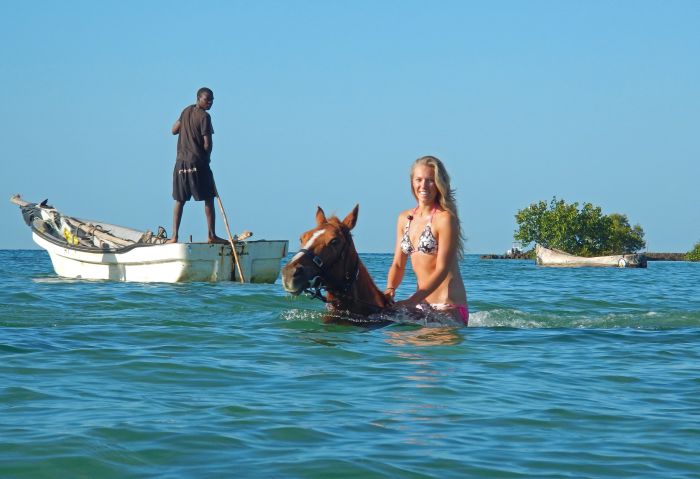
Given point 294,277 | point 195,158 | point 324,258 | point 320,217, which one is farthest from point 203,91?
point 294,277

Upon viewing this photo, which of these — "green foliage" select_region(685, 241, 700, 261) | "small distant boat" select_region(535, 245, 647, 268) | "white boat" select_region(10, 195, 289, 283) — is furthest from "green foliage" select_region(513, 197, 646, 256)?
"white boat" select_region(10, 195, 289, 283)

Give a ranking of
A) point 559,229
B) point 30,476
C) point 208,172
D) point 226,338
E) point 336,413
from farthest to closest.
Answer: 1. point 559,229
2. point 208,172
3. point 226,338
4. point 336,413
5. point 30,476

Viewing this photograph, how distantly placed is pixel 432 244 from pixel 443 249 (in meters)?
0.15

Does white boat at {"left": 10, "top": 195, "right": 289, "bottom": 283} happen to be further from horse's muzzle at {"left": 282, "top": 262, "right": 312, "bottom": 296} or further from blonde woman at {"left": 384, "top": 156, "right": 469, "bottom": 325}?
horse's muzzle at {"left": 282, "top": 262, "right": 312, "bottom": 296}

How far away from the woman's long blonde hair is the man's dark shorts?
9.68 m

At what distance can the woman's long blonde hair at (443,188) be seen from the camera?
30.1 feet

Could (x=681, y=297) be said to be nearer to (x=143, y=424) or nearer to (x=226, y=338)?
(x=226, y=338)

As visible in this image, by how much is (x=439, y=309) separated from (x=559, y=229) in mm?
91626

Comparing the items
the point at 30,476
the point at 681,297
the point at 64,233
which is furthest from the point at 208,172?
the point at 30,476

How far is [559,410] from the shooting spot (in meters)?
6.21

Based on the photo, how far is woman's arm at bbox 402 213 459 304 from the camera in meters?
9.27

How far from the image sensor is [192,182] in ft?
60.8

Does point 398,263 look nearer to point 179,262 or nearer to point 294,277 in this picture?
point 294,277

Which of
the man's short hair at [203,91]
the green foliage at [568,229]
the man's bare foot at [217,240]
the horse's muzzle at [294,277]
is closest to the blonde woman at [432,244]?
the horse's muzzle at [294,277]
